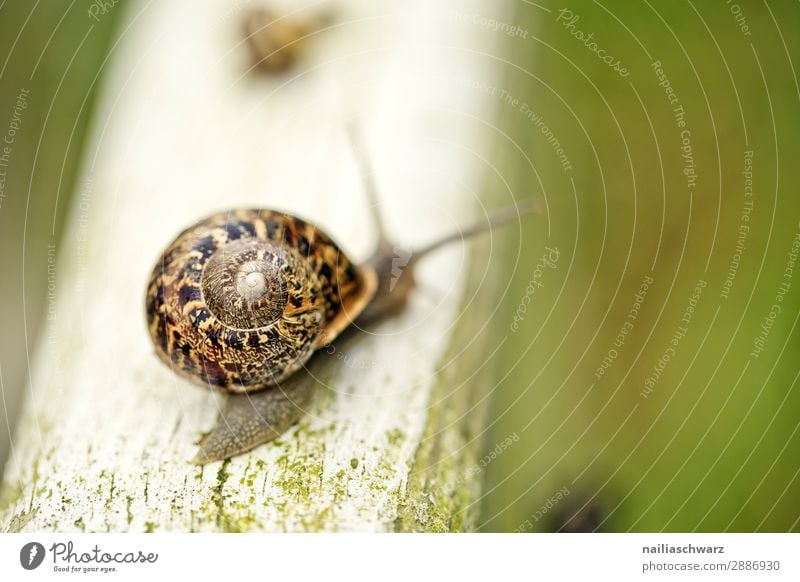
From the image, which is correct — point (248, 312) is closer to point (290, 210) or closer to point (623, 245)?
point (290, 210)

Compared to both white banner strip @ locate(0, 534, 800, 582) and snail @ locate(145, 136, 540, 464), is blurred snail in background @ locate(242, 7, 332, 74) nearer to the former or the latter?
snail @ locate(145, 136, 540, 464)

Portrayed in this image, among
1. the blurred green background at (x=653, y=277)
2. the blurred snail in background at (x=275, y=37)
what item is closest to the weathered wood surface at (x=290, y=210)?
the blurred snail in background at (x=275, y=37)

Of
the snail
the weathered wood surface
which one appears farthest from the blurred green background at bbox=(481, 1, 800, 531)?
the snail

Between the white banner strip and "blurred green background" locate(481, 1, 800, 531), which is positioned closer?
the white banner strip

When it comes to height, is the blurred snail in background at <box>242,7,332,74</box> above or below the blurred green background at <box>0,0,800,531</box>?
above

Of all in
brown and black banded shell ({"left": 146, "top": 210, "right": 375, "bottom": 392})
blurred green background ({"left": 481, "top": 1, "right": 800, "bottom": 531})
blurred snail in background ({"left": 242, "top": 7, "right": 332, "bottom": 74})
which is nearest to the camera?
brown and black banded shell ({"left": 146, "top": 210, "right": 375, "bottom": 392})

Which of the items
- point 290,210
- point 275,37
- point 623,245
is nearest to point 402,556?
point 290,210
